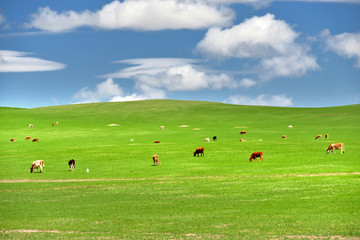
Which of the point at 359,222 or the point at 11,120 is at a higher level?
the point at 11,120

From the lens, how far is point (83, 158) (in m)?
56.0

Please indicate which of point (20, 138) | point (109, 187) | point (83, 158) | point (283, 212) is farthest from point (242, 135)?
point (283, 212)

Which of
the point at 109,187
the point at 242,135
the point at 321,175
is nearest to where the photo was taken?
the point at 109,187

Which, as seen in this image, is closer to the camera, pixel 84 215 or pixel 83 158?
pixel 84 215

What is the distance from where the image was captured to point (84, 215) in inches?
883

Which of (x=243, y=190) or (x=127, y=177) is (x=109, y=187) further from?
(x=243, y=190)

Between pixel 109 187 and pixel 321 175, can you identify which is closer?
pixel 109 187

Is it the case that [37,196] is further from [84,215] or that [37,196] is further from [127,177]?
[127,177]

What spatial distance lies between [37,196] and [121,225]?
452 inches

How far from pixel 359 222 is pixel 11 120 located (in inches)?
4735

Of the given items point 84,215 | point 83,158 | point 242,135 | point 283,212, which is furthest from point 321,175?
point 242,135

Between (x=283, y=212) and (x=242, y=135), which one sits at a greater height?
(x=242, y=135)

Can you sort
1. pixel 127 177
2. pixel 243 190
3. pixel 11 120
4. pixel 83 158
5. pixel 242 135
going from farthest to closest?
pixel 11 120
pixel 242 135
pixel 83 158
pixel 127 177
pixel 243 190

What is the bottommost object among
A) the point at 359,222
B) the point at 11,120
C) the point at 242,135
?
the point at 359,222
